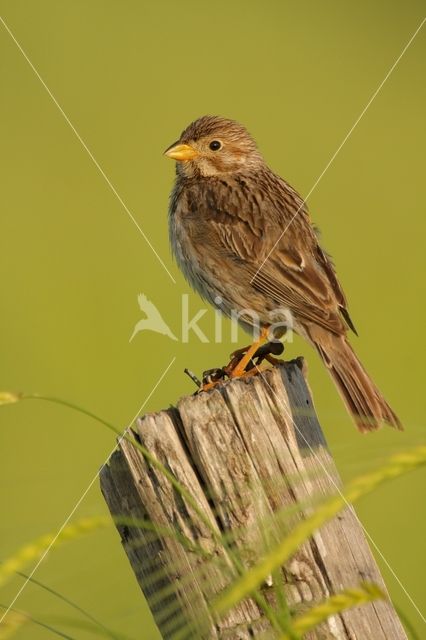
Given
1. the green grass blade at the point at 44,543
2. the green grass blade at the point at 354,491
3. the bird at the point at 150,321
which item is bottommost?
the green grass blade at the point at 44,543

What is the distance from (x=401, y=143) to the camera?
12.7 meters

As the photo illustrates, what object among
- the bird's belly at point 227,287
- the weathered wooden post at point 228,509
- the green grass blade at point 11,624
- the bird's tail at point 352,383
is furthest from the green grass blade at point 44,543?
the bird's belly at point 227,287

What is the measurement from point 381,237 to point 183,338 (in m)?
2.63

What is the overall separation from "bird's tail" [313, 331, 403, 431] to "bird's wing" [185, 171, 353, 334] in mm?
75

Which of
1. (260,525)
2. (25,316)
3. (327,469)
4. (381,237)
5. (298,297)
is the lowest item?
(260,525)

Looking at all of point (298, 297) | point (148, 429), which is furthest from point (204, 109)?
point (148, 429)

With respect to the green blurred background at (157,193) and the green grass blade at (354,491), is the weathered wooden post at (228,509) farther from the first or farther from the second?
the green blurred background at (157,193)

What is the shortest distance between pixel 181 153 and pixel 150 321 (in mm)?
3731

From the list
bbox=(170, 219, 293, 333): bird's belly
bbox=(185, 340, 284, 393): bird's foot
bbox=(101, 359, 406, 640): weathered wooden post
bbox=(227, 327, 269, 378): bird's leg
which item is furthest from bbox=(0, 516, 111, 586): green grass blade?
bbox=(170, 219, 293, 333): bird's belly

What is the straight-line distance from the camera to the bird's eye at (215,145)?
654 cm

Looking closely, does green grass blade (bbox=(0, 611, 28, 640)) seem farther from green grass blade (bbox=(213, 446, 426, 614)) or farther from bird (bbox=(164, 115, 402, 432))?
bird (bbox=(164, 115, 402, 432))

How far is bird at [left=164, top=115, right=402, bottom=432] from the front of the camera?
5211 mm

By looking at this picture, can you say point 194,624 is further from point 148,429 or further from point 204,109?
point 204,109

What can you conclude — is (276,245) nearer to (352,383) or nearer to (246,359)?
(246,359)
